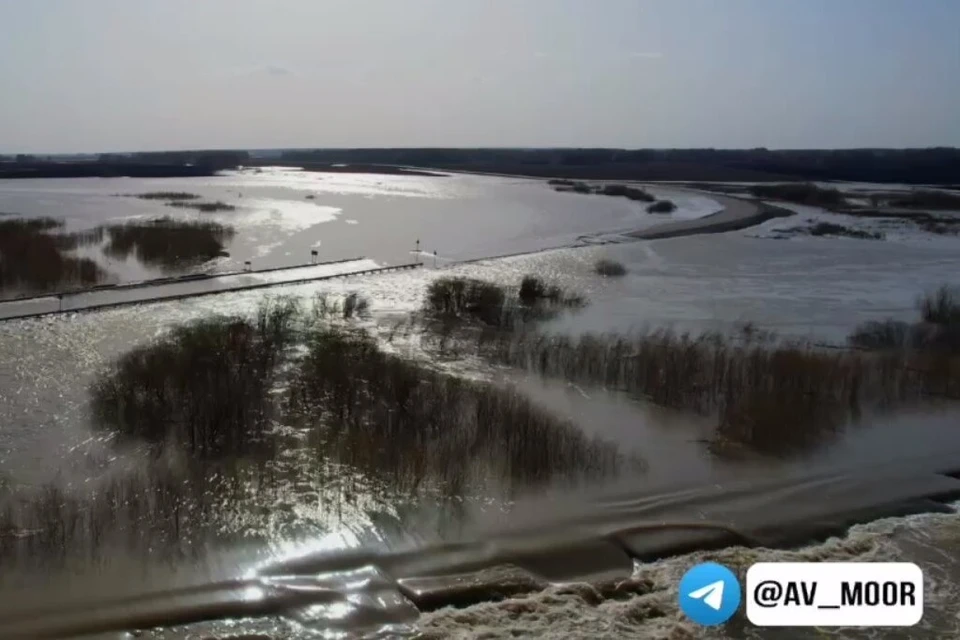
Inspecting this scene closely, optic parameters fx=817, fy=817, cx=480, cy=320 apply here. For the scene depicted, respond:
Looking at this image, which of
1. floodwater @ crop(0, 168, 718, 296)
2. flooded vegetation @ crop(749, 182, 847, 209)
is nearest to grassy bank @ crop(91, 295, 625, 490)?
floodwater @ crop(0, 168, 718, 296)

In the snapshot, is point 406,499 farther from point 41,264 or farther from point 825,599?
point 41,264

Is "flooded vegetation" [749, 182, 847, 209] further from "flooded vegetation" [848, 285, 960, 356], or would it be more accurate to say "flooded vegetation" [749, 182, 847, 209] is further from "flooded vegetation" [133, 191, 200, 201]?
"flooded vegetation" [133, 191, 200, 201]

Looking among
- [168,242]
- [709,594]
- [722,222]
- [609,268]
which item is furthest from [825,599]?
[722,222]

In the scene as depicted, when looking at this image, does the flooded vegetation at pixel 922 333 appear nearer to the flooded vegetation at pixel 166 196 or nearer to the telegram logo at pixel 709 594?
the telegram logo at pixel 709 594

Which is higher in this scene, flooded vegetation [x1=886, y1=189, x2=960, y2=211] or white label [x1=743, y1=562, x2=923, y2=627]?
flooded vegetation [x1=886, y1=189, x2=960, y2=211]

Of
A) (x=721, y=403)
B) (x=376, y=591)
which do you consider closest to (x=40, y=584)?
(x=376, y=591)

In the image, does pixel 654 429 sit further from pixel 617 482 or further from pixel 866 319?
pixel 866 319

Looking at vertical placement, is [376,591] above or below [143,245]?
below

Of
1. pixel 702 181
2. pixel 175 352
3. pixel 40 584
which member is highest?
pixel 702 181

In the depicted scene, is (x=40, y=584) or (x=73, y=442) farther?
(x=73, y=442)
